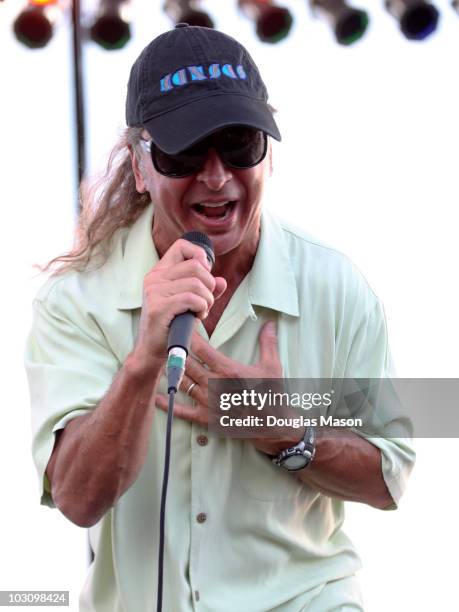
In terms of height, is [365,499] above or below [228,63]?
below

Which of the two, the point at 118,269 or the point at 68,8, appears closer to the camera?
the point at 118,269

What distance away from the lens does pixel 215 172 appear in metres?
1.92

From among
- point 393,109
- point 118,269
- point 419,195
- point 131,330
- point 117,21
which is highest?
point 117,21

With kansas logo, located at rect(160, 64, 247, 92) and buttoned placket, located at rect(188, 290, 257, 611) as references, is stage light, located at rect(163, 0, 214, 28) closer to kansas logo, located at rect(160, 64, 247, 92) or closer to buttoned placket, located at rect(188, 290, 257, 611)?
kansas logo, located at rect(160, 64, 247, 92)

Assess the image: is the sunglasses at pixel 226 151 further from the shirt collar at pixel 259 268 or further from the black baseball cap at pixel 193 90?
the shirt collar at pixel 259 268

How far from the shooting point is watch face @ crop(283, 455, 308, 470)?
2006 mm

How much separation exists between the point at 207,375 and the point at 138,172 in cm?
54

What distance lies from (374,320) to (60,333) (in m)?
0.72

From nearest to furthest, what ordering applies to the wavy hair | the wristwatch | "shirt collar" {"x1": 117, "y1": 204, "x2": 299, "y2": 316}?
the wristwatch → "shirt collar" {"x1": 117, "y1": 204, "x2": 299, "y2": 316} → the wavy hair

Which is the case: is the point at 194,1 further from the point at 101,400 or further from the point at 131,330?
the point at 101,400

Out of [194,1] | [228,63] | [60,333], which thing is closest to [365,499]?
[60,333]

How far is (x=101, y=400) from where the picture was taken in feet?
6.25

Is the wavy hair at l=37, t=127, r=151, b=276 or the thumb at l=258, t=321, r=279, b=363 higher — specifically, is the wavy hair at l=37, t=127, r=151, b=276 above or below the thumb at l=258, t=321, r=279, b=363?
above

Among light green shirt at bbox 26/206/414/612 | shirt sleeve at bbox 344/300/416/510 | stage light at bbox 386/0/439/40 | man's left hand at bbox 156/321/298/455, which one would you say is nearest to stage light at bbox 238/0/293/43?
stage light at bbox 386/0/439/40
